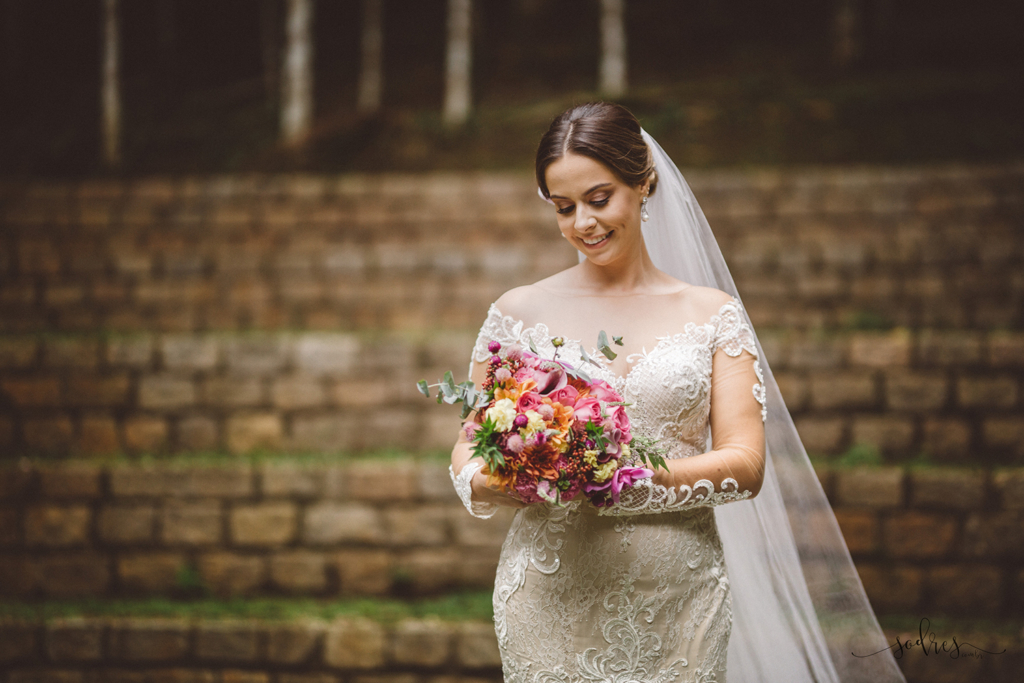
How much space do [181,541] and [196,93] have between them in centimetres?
1188

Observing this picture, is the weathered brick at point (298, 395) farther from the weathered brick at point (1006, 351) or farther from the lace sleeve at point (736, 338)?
the weathered brick at point (1006, 351)

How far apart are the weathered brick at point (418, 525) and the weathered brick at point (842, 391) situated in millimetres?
2329

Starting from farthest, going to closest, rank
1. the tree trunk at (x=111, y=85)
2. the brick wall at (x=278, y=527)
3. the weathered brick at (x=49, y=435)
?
the tree trunk at (x=111, y=85) < the weathered brick at (x=49, y=435) < the brick wall at (x=278, y=527)

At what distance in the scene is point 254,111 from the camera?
39.9 feet

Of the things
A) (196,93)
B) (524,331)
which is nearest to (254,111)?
(196,93)

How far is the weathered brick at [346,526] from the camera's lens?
4043mm

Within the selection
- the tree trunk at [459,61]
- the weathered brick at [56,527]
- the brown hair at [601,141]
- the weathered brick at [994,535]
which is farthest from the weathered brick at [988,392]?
the tree trunk at [459,61]

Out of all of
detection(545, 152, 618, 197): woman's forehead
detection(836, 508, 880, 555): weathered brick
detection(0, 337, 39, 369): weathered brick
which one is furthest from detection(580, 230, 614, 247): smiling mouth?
detection(0, 337, 39, 369): weathered brick

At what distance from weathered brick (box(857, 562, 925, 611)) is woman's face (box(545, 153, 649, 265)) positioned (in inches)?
107

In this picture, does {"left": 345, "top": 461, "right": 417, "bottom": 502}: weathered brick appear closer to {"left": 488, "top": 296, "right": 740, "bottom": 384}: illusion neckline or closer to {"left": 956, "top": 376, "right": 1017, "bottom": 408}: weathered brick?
{"left": 488, "top": 296, "right": 740, "bottom": 384}: illusion neckline

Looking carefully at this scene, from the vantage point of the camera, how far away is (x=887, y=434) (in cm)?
420

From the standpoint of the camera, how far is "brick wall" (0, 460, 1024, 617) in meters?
3.74

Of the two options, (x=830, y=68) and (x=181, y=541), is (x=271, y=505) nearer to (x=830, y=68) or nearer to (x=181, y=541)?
(x=181, y=541)

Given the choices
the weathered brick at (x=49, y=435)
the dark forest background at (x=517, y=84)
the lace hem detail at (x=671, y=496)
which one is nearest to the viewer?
the lace hem detail at (x=671, y=496)
